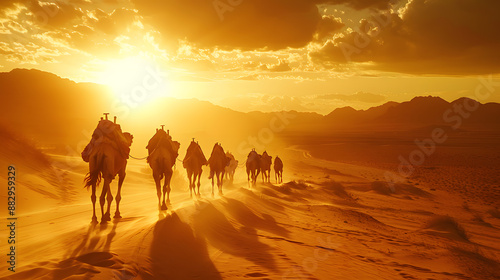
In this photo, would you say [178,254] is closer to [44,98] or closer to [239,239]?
[239,239]

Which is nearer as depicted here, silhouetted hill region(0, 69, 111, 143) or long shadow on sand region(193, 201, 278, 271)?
long shadow on sand region(193, 201, 278, 271)

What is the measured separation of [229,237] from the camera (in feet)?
36.0

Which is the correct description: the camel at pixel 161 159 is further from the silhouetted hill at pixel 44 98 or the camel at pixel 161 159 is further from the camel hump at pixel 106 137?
the silhouetted hill at pixel 44 98

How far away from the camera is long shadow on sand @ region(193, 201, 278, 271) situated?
905 cm

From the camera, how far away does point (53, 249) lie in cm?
794

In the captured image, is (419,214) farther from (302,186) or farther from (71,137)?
(71,137)

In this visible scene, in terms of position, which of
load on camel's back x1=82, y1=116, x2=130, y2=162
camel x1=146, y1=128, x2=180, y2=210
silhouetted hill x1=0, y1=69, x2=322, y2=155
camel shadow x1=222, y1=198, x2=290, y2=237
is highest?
silhouetted hill x1=0, y1=69, x2=322, y2=155

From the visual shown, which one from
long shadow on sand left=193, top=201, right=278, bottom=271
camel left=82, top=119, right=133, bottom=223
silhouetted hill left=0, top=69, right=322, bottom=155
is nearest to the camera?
long shadow on sand left=193, top=201, right=278, bottom=271

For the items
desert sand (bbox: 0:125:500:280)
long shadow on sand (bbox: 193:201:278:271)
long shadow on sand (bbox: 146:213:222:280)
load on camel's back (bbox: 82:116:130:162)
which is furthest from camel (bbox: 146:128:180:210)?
long shadow on sand (bbox: 146:213:222:280)

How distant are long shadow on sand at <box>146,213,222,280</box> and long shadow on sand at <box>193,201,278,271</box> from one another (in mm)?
619

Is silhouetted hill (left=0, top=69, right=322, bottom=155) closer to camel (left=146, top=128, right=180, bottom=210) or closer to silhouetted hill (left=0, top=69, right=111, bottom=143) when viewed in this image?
silhouetted hill (left=0, top=69, right=111, bottom=143)

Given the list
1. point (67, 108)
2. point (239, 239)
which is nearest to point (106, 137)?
point (239, 239)

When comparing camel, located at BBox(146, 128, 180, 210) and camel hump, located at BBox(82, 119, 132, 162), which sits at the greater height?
camel hump, located at BBox(82, 119, 132, 162)

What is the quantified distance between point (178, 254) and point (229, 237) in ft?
9.11
